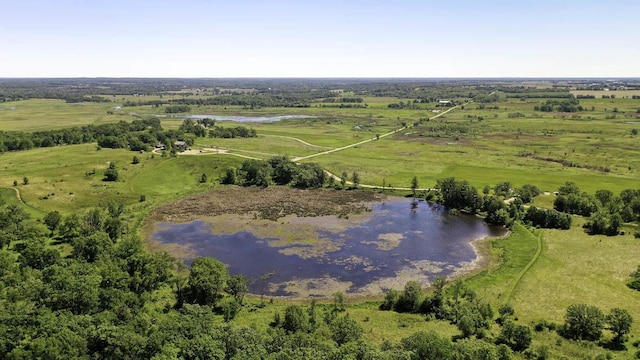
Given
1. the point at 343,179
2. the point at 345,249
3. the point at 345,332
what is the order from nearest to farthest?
the point at 345,332 → the point at 345,249 → the point at 343,179

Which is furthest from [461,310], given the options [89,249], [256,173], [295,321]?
[256,173]

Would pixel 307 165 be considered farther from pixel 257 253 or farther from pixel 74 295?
pixel 74 295

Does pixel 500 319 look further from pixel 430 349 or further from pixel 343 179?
pixel 343 179

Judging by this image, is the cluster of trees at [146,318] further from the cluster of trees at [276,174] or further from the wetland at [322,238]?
the cluster of trees at [276,174]

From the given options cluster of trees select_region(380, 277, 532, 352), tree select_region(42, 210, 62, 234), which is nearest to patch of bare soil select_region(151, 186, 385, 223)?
tree select_region(42, 210, 62, 234)

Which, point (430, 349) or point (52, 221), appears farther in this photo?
point (52, 221)

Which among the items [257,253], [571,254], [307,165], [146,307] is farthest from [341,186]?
[146,307]
